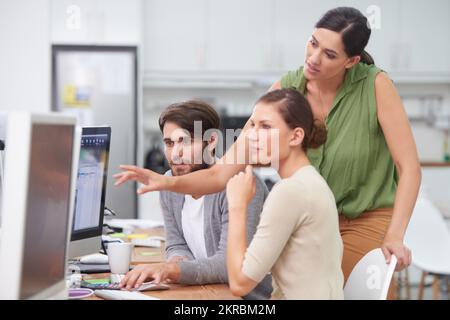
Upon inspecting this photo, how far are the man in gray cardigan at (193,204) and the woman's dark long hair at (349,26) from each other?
1.43 feet

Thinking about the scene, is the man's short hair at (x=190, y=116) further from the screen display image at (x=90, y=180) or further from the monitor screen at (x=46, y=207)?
the monitor screen at (x=46, y=207)

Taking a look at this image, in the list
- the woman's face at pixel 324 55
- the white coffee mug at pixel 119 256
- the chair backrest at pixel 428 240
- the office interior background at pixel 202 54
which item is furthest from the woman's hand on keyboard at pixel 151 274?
the office interior background at pixel 202 54

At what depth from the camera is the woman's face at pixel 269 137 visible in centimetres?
146

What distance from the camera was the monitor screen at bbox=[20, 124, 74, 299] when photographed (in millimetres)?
1113

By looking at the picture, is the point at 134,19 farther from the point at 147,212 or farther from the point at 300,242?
the point at 300,242

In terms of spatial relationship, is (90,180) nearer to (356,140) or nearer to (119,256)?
(119,256)

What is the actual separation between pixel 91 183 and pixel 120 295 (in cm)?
46

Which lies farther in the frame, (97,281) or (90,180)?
(90,180)

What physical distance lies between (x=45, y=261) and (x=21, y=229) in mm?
163

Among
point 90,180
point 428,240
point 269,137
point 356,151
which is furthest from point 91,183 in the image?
point 428,240

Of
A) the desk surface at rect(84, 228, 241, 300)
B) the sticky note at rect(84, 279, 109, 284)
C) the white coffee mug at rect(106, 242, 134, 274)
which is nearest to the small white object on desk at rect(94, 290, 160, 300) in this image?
the desk surface at rect(84, 228, 241, 300)

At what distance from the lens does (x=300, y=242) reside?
4.64 ft

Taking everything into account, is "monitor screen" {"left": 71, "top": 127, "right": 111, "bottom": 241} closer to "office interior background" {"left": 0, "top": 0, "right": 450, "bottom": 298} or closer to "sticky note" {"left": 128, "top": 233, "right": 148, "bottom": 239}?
"sticky note" {"left": 128, "top": 233, "right": 148, "bottom": 239}

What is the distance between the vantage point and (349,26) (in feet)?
6.15
